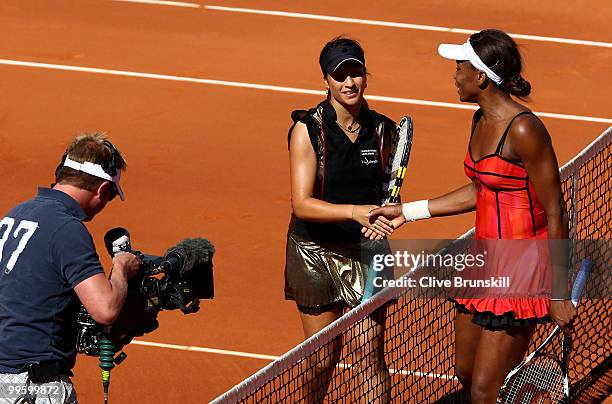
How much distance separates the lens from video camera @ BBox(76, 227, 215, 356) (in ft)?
19.0

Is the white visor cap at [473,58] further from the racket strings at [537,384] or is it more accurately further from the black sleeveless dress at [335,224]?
the racket strings at [537,384]

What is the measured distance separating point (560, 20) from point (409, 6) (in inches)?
83.2

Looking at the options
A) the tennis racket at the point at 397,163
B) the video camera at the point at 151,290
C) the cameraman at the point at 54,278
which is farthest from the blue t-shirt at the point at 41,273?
the tennis racket at the point at 397,163

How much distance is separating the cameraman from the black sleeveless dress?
161cm

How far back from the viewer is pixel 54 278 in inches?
221

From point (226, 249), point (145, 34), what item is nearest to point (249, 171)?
point (226, 249)

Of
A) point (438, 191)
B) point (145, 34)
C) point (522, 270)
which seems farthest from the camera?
point (145, 34)

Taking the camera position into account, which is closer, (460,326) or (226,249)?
(460,326)

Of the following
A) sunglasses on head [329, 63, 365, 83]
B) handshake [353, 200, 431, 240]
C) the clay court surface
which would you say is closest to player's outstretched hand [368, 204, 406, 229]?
handshake [353, 200, 431, 240]

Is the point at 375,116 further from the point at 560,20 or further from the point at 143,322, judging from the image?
the point at 560,20

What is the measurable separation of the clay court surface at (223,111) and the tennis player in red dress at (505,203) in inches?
112

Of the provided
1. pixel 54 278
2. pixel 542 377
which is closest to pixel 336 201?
pixel 542 377

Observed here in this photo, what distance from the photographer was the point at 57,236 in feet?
18.3

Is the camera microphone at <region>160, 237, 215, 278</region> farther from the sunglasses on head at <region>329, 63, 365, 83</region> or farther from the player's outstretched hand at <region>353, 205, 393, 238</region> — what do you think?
the sunglasses on head at <region>329, 63, 365, 83</region>
